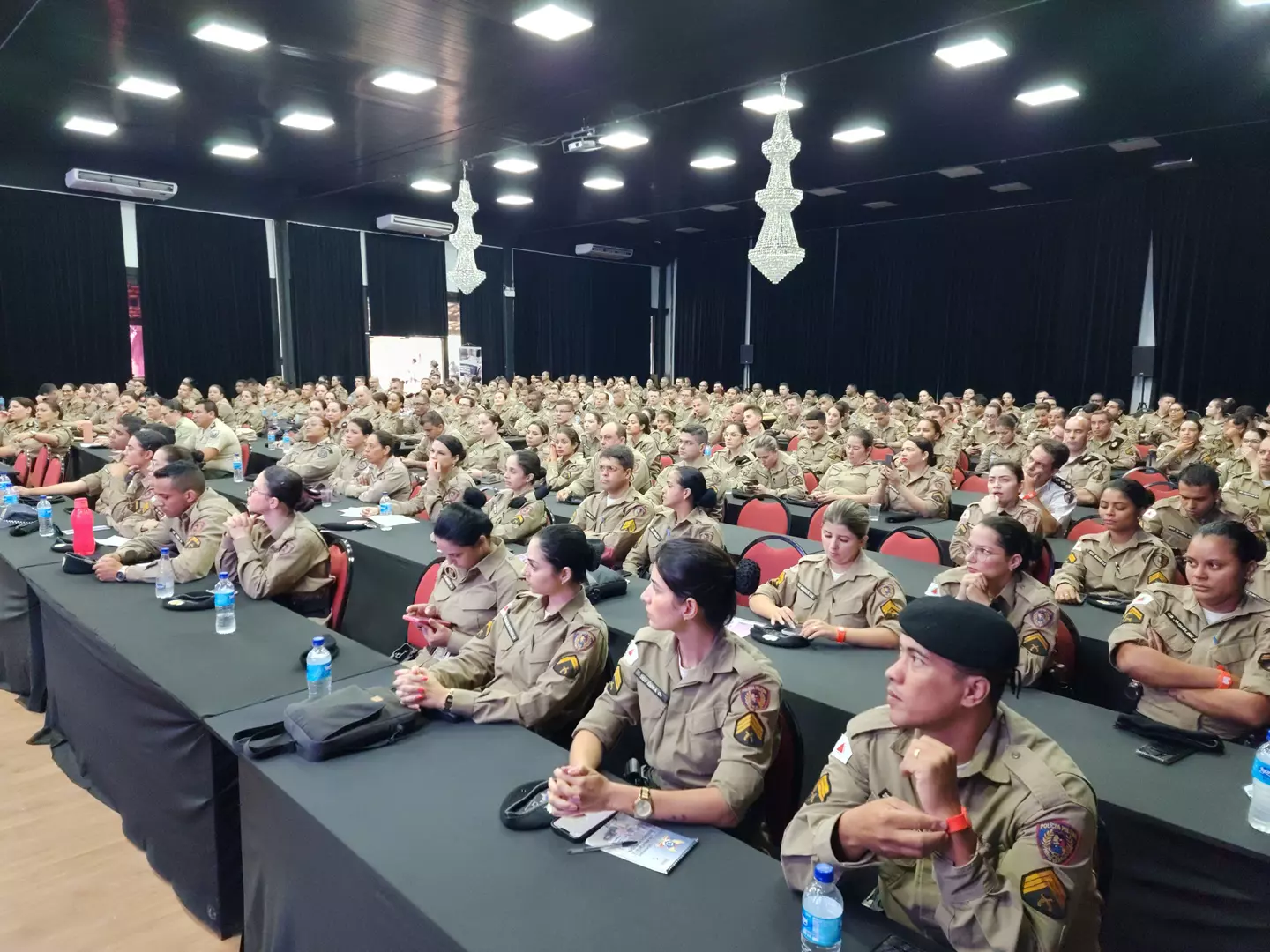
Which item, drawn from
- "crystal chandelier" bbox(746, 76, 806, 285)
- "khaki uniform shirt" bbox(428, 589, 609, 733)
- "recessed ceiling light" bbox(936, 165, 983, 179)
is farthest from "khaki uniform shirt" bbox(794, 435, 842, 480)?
"khaki uniform shirt" bbox(428, 589, 609, 733)

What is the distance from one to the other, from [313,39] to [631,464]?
15.1ft

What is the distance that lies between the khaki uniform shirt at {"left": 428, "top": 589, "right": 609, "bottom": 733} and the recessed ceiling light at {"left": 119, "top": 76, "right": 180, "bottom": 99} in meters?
7.96

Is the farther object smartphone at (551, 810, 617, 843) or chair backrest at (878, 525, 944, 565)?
chair backrest at (878, 525, 944, 565)

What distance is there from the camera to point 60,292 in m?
12.5

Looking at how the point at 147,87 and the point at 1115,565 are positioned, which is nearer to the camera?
the point at 1115,565

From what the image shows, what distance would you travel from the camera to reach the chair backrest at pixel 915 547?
447 centimetres

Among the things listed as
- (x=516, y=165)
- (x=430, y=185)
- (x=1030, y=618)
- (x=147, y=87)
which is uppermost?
(x=430, y=185)

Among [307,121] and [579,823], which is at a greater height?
[307,121]

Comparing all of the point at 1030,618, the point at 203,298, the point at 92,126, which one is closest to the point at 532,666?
the point at 1030,618

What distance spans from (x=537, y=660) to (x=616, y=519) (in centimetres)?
248

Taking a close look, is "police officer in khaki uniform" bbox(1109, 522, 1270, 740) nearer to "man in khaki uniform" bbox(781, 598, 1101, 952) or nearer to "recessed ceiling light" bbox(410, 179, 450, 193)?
"man in khaki uniform" bbox(781, 598, 1101, 952)

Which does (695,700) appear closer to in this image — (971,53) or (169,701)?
(169,701)

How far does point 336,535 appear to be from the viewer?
15.8ft

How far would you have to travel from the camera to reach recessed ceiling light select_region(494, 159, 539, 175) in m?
10.9
